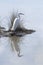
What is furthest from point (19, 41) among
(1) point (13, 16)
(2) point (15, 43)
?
(1) point (13, 16)

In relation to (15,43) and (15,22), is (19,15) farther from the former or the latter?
(15,43)

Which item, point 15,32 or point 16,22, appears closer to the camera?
point 15,32

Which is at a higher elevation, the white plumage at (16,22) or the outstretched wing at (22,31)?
the white plumage at (16,22)

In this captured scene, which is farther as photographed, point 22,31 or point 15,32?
point 22,31

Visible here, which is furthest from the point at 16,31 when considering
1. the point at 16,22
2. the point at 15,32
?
the point at 16,22

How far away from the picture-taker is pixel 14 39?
4594mm

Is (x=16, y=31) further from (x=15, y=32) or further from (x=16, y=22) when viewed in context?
(x=16, y=22)

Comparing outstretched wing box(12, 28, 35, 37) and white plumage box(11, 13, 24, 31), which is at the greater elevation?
white plumage box(11, 13, 24, 31)

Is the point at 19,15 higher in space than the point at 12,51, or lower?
higher

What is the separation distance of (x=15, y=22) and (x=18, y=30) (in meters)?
0.14

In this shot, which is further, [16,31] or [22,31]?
[22,31]

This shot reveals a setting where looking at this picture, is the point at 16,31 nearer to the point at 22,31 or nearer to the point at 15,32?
the point at 15,32

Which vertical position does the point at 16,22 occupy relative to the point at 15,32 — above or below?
above

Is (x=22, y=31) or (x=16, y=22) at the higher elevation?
(x=16, y=22)
